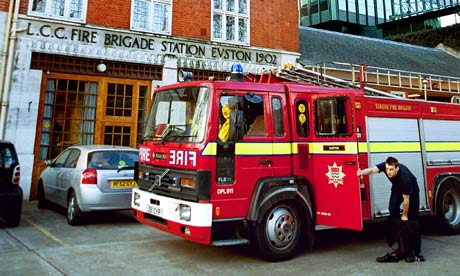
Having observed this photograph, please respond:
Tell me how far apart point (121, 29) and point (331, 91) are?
28.1 ft

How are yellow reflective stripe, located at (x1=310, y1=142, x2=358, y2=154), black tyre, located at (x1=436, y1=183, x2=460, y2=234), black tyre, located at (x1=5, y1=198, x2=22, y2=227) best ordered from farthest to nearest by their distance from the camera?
black tyre, located at (x1=5, y1=198, x2=22, y2=227) < black tyre, located at (x1=436, y1=183, x2=460, y2=234) < yellow reflective stripe, located at (x1=310, y1=142, x2=358, y2=154)

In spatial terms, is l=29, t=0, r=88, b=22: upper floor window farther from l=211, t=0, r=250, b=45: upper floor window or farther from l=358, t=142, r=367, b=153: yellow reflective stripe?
l=358, t=142, r=367, b=153: yellow reflective stripe

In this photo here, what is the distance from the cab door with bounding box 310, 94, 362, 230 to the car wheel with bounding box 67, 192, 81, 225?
4.88 metres

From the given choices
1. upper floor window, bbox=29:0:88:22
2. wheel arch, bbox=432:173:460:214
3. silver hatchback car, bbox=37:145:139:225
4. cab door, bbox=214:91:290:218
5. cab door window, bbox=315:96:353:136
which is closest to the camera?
cab door, bbox=214:91:290:218

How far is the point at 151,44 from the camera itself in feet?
41.4

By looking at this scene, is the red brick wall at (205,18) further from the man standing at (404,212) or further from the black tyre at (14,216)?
the man standing at (404,212)

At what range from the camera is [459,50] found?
27281 mm

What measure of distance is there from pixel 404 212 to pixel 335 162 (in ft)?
4.06

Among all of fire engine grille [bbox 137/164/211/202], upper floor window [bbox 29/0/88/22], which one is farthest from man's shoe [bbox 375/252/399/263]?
upper floor window [bbox 29/0/88/22]

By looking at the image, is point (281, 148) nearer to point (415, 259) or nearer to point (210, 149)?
point (210, 149)

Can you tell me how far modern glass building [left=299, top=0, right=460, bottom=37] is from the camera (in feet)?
122

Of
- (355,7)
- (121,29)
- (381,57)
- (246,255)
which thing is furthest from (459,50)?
(246,255)

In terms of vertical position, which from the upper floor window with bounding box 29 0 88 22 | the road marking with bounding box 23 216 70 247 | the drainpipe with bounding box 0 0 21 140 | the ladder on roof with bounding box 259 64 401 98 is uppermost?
the upper floor window with bounding box 29 0 88 22

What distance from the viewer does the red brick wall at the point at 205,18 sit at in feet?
39.3
